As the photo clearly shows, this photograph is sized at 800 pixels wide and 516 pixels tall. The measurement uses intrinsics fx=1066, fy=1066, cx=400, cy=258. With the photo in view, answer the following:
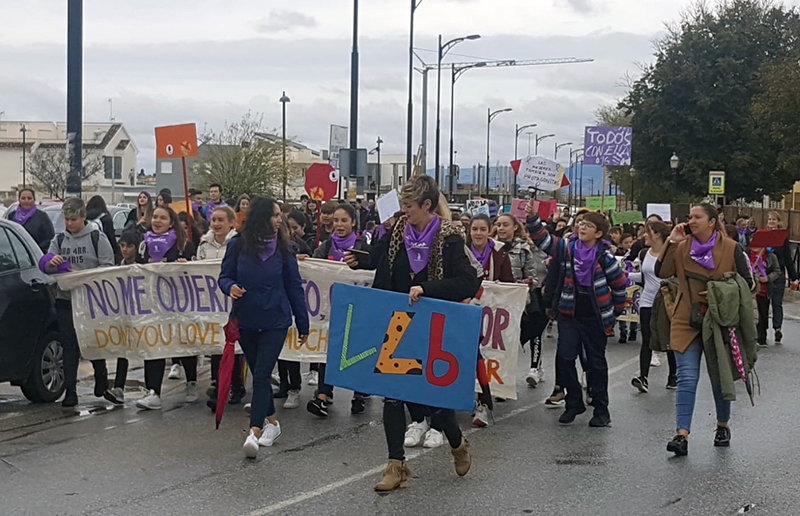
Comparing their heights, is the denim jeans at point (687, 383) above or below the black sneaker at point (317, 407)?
above

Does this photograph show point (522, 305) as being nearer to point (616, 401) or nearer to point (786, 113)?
point (616, 401)

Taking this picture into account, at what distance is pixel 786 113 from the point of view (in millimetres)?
28781

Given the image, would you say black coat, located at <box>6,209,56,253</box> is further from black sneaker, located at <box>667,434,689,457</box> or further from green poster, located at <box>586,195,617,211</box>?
green poster, located at <box>586,195,617,211</box>

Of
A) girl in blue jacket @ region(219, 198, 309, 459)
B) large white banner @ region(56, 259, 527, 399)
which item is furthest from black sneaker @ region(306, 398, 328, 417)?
girl in blue jacket @ region(219, 198, 309, 459)

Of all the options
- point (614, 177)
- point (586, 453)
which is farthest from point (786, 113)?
point (614, 177)

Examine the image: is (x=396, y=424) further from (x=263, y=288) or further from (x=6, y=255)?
(x=6, y=255)

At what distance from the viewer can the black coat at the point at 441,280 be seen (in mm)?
6543

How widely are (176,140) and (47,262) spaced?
13.5ft

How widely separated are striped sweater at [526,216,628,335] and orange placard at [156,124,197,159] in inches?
212

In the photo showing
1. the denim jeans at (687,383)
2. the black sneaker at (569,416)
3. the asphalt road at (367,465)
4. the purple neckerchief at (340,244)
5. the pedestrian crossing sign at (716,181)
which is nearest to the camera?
the asphalt road at (367,465)

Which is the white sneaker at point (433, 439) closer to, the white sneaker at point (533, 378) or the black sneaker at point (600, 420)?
the black sneaker at point (600, 420)

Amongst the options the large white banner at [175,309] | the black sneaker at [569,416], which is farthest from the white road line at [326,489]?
the large white banner at [175,309]

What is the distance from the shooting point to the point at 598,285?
28.7ft

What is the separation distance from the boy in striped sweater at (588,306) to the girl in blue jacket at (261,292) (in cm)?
242
